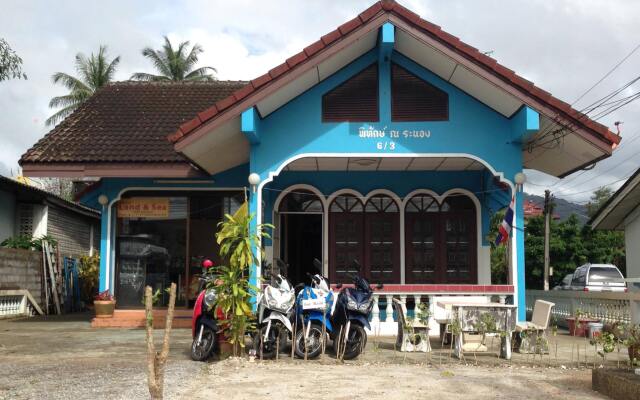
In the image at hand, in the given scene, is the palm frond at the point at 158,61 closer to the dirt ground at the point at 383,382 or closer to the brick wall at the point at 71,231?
the brick wall at the point at 71,231

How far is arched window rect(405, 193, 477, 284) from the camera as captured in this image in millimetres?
13344

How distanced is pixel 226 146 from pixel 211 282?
144 inches

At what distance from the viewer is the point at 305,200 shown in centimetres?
1362

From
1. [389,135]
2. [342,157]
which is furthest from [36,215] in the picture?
[389,135]

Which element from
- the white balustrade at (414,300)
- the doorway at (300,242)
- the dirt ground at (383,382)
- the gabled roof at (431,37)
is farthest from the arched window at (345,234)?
the dirt ground at (383,382)

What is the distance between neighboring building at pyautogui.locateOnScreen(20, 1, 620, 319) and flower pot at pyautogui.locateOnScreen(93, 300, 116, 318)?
51 cm

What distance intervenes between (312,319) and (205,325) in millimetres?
1350

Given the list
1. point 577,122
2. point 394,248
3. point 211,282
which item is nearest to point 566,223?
point 394,248

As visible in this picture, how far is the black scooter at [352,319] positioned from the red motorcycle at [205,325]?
1560 mm

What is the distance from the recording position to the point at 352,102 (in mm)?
11023

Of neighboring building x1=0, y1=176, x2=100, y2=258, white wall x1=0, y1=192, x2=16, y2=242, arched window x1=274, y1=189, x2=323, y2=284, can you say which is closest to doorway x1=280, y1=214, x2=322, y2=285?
arched window x1=274, y1=189, x2=323, y2=284

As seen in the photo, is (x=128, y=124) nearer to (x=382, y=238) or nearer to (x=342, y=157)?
(x=342, y=157)

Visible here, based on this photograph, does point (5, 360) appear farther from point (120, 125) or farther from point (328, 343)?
point (120, 125)

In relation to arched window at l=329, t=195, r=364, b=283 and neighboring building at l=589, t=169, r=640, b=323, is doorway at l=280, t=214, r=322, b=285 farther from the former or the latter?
neighboring building at l=589, t=169, r=640, b=323
